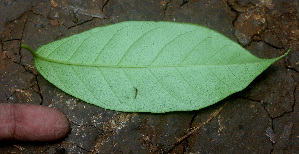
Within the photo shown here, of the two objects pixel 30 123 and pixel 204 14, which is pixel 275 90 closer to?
pixel 204 14

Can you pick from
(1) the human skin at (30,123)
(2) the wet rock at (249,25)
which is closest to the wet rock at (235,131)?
(2) the wet rock at (249,25)

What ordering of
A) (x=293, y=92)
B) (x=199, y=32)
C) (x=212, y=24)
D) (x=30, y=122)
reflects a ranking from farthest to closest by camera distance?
(x=212, y=24)
(x=293, y=92)
(x=199, y=32)
(x=30, y=122)

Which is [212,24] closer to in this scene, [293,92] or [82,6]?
[293,92]

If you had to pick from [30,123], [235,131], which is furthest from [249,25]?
[30,123]

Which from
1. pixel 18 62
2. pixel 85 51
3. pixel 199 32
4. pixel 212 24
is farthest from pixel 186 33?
pixel 18 62

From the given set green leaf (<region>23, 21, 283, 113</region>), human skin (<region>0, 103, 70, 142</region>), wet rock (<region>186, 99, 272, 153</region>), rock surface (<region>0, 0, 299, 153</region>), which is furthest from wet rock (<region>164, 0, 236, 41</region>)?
human skin (<region>0, 103, 70, 142</region>)
